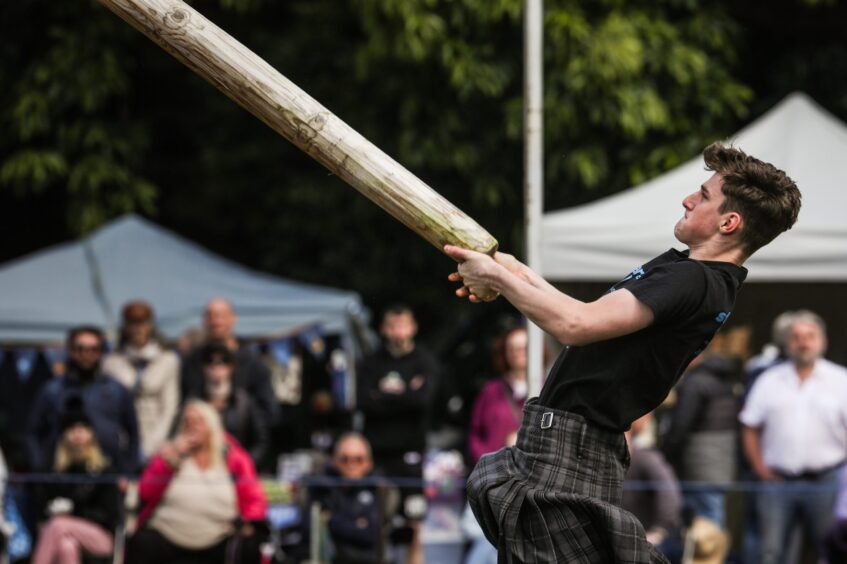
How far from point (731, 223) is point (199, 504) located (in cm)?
397

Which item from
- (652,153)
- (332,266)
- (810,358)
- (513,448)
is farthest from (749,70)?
(513,448)

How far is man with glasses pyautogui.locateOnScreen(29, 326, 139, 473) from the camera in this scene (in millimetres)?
7258

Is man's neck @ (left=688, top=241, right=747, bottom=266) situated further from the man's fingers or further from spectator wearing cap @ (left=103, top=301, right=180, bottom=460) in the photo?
spectator wearing cap @ (left=103, top=301, right=180, bottom=460)

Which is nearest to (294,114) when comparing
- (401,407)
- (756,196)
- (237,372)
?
(756,196)

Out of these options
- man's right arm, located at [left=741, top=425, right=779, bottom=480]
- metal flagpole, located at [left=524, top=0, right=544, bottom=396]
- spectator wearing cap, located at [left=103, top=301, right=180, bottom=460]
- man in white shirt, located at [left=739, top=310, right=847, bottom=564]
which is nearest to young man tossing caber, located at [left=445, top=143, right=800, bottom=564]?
metal flagpole, located at [left=524, top=0, right=544, bottom=396]

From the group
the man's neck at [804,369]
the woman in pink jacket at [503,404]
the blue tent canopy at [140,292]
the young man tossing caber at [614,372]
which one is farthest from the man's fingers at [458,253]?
the blue tent canopy at [140,292]

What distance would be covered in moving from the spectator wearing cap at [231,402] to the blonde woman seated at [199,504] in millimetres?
393

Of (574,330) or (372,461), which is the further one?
(372,461)

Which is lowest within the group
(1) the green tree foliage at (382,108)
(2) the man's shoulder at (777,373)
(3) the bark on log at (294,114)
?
(2) the man's shoulder at (777,373)

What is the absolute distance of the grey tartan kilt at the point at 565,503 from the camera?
3.42 metres

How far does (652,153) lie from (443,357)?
197 cm

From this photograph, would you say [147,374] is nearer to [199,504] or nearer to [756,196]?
[199,504]

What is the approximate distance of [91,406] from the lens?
7.27 m

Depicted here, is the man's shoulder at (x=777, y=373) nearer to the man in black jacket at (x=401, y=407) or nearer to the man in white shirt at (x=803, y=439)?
the man in white shirt at (x=803, y=439)
